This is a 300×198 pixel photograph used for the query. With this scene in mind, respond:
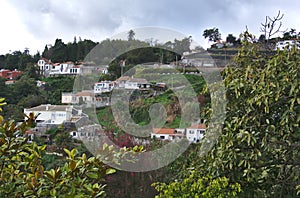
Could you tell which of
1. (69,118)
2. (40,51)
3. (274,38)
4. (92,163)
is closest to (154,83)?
(69,118)

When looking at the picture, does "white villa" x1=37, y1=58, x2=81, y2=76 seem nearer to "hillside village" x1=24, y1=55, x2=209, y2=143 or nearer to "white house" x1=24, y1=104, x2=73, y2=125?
"hillside village" x1=24, y1=55, x2=209, y2=143

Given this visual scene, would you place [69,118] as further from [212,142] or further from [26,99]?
[212,142]

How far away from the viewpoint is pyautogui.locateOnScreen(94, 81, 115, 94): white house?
918 cm

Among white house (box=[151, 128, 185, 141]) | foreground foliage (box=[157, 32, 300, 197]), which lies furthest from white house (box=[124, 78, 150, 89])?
foreground foliage (box=[157, 32, 300, 197])

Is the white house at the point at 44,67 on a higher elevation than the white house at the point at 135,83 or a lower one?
higher

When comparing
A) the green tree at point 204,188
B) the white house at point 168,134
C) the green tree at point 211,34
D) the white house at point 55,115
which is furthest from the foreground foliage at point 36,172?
the green tree at point 211,34

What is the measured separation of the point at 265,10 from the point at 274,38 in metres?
1.79

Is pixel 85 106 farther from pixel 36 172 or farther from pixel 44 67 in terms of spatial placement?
pixel 44 67

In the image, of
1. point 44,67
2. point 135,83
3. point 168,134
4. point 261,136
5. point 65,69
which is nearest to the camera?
point 261,136

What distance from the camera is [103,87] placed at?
31.7ft

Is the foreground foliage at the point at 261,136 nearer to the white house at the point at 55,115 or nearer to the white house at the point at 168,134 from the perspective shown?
the white house at the point at 168,134

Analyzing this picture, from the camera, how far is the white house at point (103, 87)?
918cm

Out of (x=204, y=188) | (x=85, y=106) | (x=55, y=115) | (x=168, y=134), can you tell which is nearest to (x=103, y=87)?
(x=85, y=106)

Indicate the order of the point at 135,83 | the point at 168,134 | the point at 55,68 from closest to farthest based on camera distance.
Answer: the point at 168,134 → the point at 135,83 → the point at 55,68
